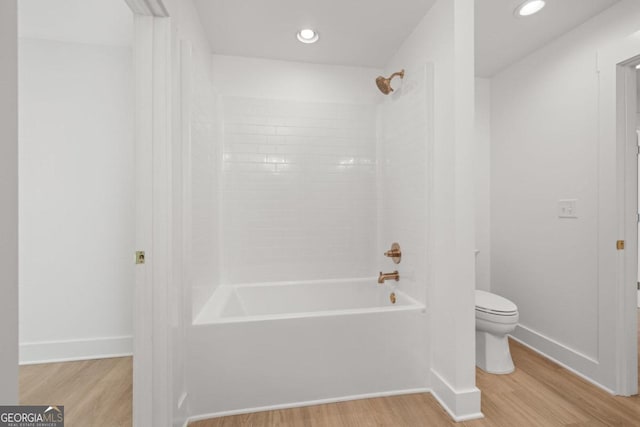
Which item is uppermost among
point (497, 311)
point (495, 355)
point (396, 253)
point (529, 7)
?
point (529, 7)

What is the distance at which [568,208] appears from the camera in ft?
6.76

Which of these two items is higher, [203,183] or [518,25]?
[518,25]

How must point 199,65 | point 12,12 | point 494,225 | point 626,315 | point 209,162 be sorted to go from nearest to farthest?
point 12,12
point 626,315
point 199,65
point 209,162
point 494,225

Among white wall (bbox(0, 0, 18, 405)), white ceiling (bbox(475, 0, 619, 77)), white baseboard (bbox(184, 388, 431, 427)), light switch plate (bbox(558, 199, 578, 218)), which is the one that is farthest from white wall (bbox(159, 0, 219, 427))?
light switch plate (bbox(558, 199, 578, 218))

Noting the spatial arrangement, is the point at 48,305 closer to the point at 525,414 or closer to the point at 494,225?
the point at 525,414

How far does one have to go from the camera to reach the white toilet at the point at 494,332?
1.94 m

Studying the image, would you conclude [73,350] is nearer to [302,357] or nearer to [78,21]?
[302,357]

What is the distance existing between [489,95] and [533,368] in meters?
2.32

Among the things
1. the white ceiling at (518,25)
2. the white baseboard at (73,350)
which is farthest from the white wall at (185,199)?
the white ceiling at (518,25)

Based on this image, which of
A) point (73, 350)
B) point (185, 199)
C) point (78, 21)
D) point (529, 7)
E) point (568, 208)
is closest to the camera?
point (185, 199)

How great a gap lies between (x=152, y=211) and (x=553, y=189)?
2641 mm

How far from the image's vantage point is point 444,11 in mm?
1660

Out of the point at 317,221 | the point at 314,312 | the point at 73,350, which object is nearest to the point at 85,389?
the point at 73,350

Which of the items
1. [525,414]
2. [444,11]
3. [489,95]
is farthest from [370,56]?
[525,414]
